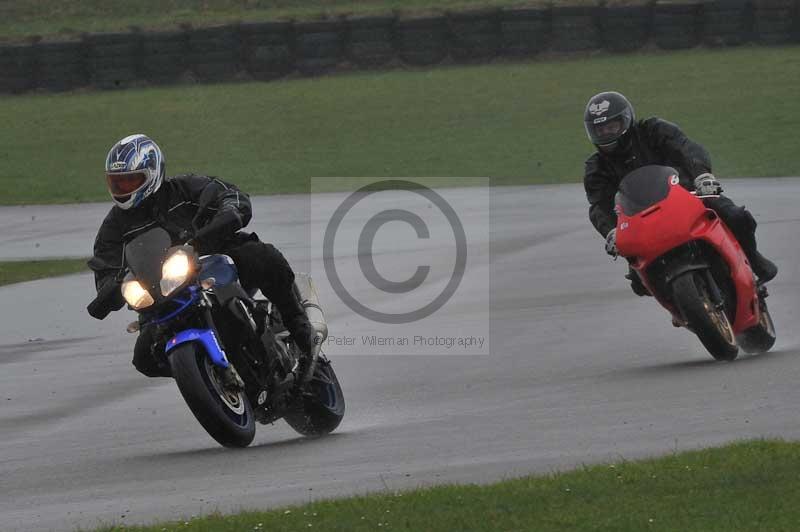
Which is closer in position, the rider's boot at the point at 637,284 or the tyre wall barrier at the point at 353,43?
the rider's boot at the point at 637,284

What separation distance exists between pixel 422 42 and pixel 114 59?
20.4ft

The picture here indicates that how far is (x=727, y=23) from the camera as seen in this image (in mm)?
33875

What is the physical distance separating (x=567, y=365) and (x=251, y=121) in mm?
21012

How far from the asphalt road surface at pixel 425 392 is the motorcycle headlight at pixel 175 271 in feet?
2.66

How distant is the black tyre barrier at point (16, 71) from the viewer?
3506 centimetres

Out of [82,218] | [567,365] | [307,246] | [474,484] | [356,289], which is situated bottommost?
[82,218]

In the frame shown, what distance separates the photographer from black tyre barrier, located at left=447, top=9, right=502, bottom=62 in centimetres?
3478

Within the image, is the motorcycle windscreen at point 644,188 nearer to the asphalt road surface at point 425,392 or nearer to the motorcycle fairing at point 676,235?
the motorcycle fairing at point 676,235

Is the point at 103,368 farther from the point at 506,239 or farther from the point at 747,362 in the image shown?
the point at 506,239

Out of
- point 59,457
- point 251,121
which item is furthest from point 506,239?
point 251,121

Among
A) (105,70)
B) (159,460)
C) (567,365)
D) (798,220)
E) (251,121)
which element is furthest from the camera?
(105,70)

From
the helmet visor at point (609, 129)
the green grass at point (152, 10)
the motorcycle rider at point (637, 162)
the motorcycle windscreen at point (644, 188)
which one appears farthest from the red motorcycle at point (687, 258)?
the green grass at point (152, 10)

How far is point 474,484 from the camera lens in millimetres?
6594

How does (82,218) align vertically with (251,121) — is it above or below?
above
